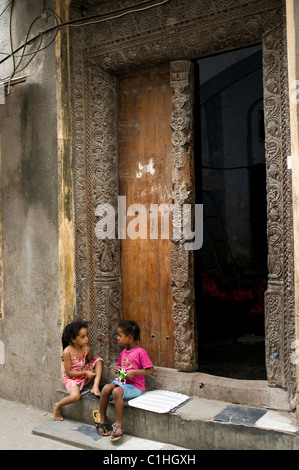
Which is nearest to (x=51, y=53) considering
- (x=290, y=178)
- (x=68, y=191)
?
(x=68, y=191)

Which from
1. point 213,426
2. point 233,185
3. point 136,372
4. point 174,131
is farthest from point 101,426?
point 233,185

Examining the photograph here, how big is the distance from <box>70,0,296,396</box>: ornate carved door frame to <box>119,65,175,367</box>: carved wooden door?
0.11m

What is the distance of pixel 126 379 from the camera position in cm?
394

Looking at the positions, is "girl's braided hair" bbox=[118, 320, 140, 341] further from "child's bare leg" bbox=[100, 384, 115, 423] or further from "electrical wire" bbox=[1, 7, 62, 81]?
"electrical wire" bbox=[1, 7, 62, 81]

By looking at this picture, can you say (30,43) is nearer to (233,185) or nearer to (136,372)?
(136,372)

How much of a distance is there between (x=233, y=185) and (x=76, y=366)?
7400 millimetres

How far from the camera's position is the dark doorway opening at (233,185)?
8.05 m

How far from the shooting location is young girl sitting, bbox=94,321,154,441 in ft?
12.1

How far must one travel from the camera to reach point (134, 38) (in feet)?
13.5

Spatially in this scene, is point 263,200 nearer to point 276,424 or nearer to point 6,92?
point 6,92

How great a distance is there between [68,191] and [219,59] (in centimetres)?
585

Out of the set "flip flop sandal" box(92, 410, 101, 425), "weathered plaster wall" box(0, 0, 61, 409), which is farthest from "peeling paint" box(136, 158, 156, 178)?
"flip flop sandal" box(92, 410, 101, 425)

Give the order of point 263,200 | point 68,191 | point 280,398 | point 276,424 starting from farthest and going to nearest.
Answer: point 263,200, point 68,191, point 280,398, point 276,424

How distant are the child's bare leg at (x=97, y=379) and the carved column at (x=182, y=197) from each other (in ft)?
2.29
